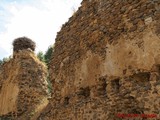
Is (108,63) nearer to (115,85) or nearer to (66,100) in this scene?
(115,85)

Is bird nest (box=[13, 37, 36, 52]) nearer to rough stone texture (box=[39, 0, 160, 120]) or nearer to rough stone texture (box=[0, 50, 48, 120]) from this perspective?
rough stone texture (box=[0, 50, 48, 120])

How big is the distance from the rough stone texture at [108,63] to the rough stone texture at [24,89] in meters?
2.71

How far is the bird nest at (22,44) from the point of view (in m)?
11.8

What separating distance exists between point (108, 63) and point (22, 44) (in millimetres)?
6694

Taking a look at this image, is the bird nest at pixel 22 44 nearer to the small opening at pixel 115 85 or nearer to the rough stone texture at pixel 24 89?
the rough stone texture at pixel 24 89

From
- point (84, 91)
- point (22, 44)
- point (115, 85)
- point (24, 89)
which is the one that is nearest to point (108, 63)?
point (115, 85)

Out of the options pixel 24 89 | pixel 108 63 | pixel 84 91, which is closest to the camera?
pixel 108 63

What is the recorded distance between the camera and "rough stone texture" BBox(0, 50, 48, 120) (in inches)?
404

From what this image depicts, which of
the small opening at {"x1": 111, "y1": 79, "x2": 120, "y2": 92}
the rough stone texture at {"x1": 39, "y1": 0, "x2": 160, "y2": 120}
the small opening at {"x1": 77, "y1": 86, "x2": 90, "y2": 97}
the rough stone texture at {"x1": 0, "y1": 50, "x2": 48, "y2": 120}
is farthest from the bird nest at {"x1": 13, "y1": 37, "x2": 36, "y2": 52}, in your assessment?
the small opening at {"x1": 111, "y1": 79, "x2": 120, "y2": 92}

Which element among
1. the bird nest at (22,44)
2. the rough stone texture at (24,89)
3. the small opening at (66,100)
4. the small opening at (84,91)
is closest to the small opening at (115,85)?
the small opening at (84,91)

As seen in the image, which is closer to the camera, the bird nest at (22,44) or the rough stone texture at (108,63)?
the rough stone texture at (108,63)

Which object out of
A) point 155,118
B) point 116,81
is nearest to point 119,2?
point 116,81

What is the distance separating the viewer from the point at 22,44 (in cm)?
1184

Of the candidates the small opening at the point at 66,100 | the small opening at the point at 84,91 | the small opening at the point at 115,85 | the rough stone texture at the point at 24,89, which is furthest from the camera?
the rough stone texture at the point at 24,89
